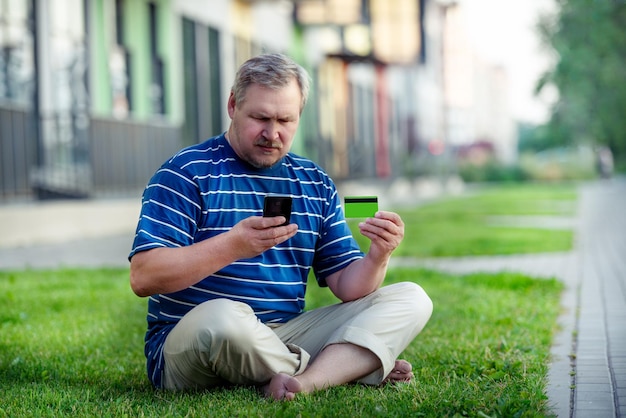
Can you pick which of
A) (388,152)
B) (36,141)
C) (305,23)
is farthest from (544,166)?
(36,141)

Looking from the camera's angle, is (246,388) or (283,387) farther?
(246,388)

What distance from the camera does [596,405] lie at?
434 centimetres

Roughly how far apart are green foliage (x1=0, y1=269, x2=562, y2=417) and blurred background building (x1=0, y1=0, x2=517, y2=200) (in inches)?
210

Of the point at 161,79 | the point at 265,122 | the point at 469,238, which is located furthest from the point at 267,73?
the point at 161,79

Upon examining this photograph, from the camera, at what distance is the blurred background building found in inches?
553

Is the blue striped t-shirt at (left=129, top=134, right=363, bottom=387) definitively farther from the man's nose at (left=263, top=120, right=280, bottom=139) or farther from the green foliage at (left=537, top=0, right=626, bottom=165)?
the green foliage at (left=537, top=0, right=626, bottom=165)

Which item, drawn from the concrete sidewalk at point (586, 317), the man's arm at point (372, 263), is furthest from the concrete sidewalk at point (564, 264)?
the man's arm at point (372, 263)

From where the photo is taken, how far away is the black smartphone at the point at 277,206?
3961 millimetres

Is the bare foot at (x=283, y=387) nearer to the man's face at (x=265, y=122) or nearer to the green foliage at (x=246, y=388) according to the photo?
the green foliage at (x=246, y=388)

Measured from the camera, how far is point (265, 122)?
14.1 ft

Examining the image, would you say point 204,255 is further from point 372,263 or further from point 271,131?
point 372,263

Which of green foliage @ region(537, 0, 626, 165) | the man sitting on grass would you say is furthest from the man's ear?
green foliage @ region(537, 0, 626, 165)

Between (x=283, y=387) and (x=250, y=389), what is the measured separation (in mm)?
→ 223

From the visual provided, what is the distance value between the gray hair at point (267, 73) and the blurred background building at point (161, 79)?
8.78 meters
